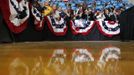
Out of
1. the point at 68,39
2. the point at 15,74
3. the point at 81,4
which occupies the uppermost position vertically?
the point at 15,74

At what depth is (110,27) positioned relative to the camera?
8883mm

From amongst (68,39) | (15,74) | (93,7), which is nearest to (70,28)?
(68,39)

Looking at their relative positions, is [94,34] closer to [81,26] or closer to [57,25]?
[81,26]

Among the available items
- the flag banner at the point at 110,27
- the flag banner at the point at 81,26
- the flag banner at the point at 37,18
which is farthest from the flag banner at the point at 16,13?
the flag banner at the point at 110,27

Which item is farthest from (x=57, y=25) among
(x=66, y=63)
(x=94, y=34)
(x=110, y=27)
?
(x=66, y=63)

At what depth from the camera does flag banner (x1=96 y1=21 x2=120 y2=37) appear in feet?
28.9

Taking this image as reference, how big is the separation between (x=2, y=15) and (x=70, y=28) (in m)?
2.35

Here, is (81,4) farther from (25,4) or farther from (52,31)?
(25,4)

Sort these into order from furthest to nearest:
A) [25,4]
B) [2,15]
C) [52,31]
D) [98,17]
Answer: [98,17], [52,31], [25,4], [2,15]

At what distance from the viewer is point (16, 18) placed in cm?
711

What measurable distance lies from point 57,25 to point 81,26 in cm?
67

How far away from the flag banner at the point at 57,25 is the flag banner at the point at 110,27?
2.79 ft

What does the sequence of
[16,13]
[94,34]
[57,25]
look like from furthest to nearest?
[94,34] → [57,25] → [16,13]

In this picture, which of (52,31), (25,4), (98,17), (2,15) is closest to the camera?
(2,15)
